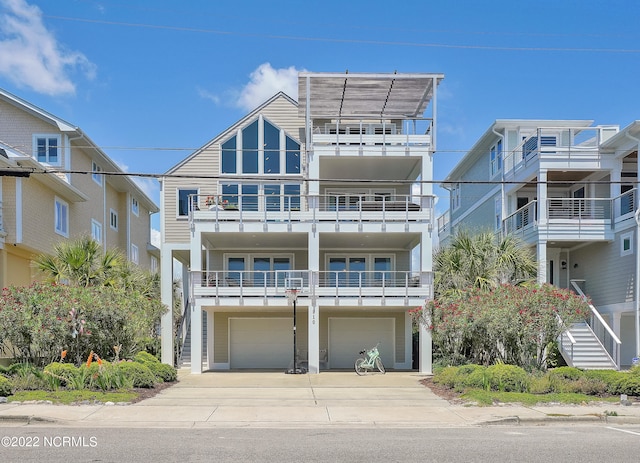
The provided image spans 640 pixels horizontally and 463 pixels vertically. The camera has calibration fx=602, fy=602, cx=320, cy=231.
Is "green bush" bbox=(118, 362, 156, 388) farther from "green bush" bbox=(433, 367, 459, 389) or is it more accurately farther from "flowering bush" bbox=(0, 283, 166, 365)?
"green bush" bbox=(433, 367, 459, 389)

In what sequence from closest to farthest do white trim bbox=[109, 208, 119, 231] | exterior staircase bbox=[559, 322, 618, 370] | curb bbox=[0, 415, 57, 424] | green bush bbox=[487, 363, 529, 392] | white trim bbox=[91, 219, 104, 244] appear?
curb bbox=[0, 415, 57, 424] → green bush bbox=[487, 363, 529, 392] → exterior staircase bbox=[559, 322, 618, 370] → white trim bbox=[91, 219, 104, 244] → white trim bbox=[109, 208, 119, 231]

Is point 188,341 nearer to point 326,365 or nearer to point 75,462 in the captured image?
point 326,365

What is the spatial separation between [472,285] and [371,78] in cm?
881

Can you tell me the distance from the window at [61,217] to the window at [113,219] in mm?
6608

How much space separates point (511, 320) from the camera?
16.6 metres

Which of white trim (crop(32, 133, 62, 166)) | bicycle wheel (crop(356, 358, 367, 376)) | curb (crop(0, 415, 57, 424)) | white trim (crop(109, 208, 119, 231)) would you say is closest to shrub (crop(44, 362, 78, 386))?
curb (crop(0, 415, 57, 424))

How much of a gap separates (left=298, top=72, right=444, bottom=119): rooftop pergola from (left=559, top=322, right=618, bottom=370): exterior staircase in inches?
423

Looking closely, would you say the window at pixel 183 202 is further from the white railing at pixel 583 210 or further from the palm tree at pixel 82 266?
the white railing at pixel 583 210

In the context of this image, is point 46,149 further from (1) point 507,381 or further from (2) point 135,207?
(1) point 507,381

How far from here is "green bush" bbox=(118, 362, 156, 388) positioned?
15.6 metres

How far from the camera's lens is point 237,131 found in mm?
26203

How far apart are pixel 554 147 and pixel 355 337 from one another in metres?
11.1

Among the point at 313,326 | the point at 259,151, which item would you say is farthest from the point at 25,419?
the point at 259,151

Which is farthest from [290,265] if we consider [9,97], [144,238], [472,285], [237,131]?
[144,238]
